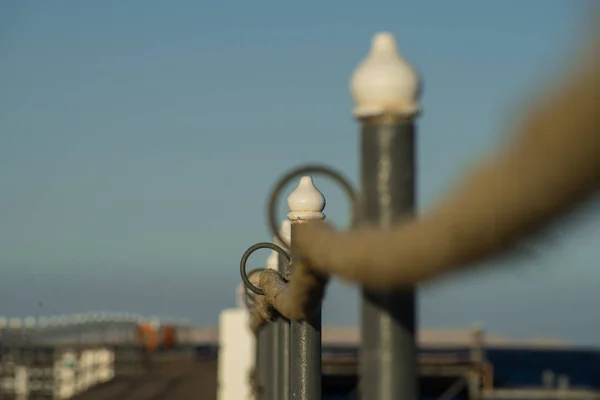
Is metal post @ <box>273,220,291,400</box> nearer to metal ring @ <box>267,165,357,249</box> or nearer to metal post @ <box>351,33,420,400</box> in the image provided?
metal ring @ <box>267,165,357,249</box>

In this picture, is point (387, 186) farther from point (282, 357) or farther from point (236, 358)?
point (236, 358)

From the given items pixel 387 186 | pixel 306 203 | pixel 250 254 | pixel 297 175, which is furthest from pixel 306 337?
pixel 387 186

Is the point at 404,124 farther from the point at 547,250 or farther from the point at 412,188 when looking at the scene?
the point at 547,250

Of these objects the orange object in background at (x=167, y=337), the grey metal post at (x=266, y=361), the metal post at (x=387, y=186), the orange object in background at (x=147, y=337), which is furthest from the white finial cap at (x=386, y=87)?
the orange object in background at (x=167, y=337)

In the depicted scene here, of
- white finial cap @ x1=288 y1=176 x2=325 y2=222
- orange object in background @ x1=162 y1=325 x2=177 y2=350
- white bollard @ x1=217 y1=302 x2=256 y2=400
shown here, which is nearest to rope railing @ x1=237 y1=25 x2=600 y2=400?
white finial cap @ x1=288 y1=176 x2=325 y2=222

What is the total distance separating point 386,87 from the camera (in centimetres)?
254

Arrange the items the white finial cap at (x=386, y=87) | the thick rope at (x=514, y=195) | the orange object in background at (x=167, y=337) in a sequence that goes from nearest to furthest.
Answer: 1. the thick rope at (x=514, y=195)
2. the white finial cap at (x=386, y=87)
3. the orange object in background at (x=167, y=337)

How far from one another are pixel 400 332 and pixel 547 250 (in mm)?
809

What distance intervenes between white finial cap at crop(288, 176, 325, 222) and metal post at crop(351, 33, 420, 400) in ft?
6.18

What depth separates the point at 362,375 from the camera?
2754 millimetres

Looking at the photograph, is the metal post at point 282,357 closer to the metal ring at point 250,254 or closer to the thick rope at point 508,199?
the metal ring at point 250,254

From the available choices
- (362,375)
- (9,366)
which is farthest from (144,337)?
(362,375)

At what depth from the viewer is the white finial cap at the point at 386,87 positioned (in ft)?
8.33

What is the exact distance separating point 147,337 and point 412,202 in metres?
44.3
